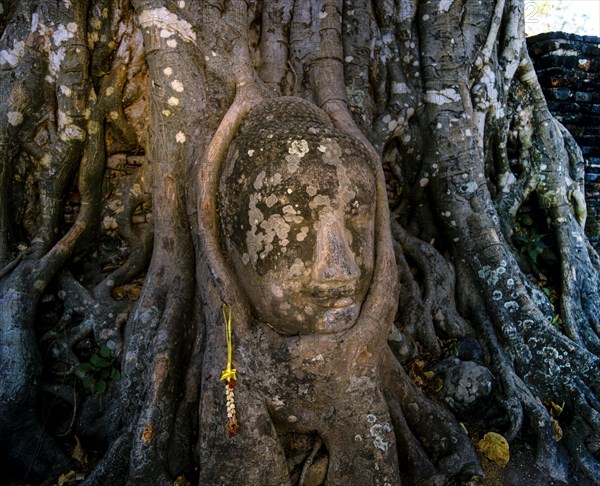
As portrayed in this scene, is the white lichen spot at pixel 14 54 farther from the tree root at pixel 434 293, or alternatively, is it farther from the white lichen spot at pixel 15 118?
the tree root at pixel 434 293

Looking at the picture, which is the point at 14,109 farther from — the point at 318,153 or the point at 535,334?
the point at 535,334

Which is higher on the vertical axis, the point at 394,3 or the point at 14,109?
the point at 394,3

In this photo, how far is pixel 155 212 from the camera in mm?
2555

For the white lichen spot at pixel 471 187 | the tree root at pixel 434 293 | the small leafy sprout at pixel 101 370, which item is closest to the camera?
the small leafy sprout at pixel 101 370

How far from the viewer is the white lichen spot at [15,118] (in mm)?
2691

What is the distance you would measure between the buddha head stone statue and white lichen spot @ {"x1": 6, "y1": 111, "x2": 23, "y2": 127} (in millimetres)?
1445

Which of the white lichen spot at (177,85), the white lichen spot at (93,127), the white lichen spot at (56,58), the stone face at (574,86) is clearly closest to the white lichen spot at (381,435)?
the white lichen spot at (177,85)

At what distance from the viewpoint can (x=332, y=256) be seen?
1.93m

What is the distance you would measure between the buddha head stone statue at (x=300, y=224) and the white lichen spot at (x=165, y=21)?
883 mm

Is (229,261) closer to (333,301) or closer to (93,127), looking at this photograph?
(333,301)

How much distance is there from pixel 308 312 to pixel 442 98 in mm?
2085

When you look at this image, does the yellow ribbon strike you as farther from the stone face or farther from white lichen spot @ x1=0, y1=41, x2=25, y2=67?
the stone face

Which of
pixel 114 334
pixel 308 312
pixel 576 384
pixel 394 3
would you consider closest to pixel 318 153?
pixel 308 312

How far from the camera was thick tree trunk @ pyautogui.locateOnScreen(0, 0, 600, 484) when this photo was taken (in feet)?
6.48
